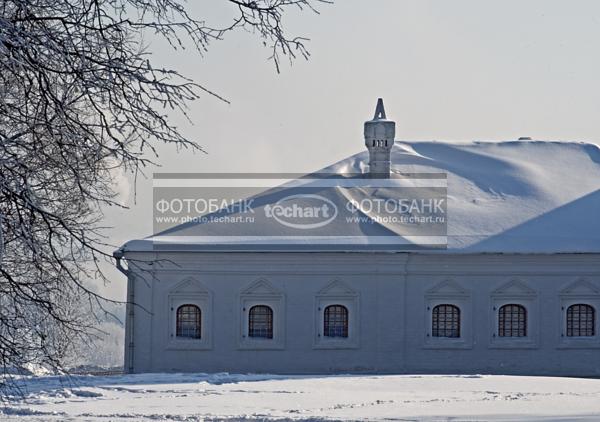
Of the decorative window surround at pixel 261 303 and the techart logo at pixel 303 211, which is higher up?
the techart logo at pixel 303 211

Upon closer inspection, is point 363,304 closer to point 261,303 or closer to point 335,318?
point 335,318

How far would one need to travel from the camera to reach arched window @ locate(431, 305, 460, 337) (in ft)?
99.0

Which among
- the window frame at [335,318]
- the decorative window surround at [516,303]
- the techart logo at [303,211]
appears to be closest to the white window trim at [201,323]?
the window frame at [335,318]

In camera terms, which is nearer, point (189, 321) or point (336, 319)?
point (189, 321)

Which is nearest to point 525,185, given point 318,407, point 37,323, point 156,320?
point 156,320

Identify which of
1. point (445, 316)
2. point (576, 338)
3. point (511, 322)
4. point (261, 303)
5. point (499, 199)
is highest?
point (499, 199)

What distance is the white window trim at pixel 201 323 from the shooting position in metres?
29.5

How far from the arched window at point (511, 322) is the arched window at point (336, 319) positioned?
13.1 ft

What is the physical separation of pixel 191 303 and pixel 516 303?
827cm

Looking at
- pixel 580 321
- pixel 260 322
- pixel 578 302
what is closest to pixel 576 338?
pixel 580 321

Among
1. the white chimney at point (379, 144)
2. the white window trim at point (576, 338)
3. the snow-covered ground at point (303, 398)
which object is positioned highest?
the white chimney at point (379, 144)

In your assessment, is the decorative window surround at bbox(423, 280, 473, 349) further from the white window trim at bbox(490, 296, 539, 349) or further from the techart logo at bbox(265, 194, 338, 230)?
the techart logo at bbox(265, 194, 338, 230)

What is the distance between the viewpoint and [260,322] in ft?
98.1

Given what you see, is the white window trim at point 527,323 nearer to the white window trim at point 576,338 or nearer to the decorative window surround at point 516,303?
the decorative window surround at point 516,303
